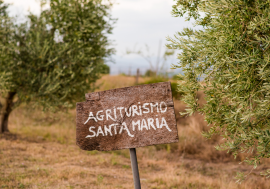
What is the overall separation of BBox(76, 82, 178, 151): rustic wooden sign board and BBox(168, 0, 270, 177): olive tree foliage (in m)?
1.09

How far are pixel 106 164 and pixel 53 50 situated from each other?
5.46 m

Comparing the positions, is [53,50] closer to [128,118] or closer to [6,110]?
[6,110]

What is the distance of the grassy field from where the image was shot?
21.8ft

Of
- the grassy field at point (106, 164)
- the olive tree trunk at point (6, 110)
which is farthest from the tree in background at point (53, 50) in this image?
the grassy field at point (106, 164)

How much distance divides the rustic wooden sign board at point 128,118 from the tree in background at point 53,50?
618cm

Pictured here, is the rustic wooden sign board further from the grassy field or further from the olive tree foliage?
the grassy field

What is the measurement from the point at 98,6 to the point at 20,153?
7.25 meters

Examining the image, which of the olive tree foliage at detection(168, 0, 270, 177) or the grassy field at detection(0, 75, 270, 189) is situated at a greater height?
the olive tree foliage at detection(168, 0, 270, 177)

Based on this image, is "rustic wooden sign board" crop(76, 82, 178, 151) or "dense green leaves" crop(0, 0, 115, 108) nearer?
"rustic wooden sign board" crop(76, 82, 178, 151)

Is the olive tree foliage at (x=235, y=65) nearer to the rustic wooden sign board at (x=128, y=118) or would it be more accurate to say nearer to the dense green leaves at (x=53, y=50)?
the rustic wooden sign board at (x=128, y=118)

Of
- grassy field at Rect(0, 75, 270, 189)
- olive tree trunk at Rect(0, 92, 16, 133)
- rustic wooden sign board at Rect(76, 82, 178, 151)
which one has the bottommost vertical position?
grassy field at Rect(0, 75, 270, 189)

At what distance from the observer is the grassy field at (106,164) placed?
664 cm

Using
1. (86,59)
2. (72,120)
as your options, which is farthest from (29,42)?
(72,120)

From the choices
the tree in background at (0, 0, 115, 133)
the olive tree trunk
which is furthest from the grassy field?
the tree in background at (0, 0, 115, 133)
